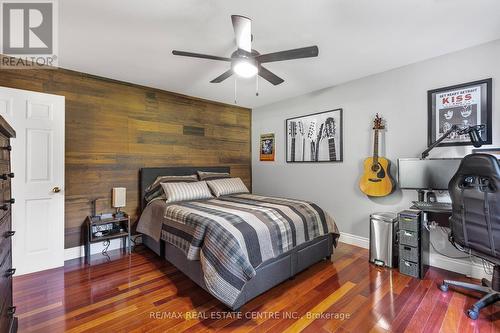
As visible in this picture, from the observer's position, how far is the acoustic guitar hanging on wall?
3059mm

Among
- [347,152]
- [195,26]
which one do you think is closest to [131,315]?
[195,26]

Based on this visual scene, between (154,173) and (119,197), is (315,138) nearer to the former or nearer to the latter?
(154,173)

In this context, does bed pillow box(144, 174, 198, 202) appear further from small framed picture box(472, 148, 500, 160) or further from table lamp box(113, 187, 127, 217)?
small framed picture box(472, 148, 500, 160)

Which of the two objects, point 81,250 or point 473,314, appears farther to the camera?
point 81,250

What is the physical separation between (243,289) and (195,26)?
2321mm

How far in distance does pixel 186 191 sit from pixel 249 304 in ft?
5.85

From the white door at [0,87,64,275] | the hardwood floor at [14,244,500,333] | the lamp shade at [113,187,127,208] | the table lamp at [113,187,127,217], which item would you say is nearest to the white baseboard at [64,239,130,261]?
the white door at [0,87,64,275]

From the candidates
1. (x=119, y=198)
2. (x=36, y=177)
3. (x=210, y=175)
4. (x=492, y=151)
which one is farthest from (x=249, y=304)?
(x=492, y=151)

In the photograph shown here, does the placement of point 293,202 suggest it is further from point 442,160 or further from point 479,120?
point 479,120

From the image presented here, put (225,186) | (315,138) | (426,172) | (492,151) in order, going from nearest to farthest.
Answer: (492,151), (426,172), (225,186), (315,138)

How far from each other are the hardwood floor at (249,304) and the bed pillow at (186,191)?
937 millimetres

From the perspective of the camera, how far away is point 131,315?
6.24ft

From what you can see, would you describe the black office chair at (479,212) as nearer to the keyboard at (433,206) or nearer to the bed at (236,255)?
the keyboard at (433,206)

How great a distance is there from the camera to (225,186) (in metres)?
3.86
